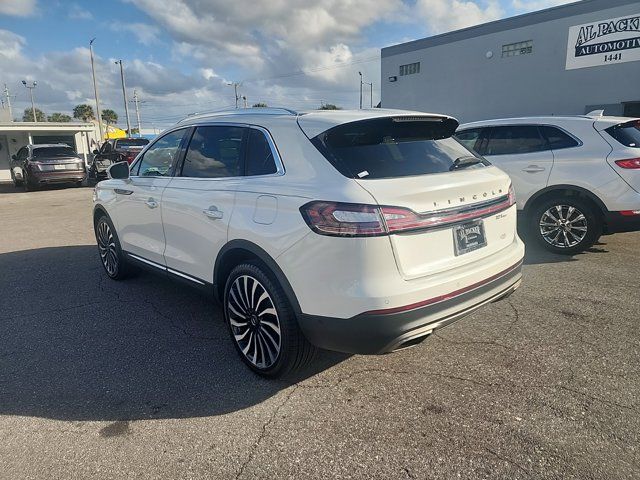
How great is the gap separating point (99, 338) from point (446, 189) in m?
3.09

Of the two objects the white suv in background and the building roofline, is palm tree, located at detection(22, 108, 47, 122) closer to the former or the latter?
the building roofline

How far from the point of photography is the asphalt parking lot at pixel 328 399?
2.34 metres

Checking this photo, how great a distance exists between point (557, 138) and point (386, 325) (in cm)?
471

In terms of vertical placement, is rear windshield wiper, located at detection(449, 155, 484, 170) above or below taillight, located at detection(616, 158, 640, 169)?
above

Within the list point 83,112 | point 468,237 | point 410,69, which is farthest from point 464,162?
point 83,112

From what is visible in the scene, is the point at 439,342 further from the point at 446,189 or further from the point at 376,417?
the point at 446,189

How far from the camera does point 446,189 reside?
2717 mm

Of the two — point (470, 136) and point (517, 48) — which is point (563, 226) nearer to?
point (470, 136)

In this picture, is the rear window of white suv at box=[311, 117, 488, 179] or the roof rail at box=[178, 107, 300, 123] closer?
the rear window of white suv at box=[311, 117, 488, 179]

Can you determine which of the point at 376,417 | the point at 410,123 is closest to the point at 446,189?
the point at 410,123

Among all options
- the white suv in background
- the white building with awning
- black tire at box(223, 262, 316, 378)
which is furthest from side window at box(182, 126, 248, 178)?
the white building with awning

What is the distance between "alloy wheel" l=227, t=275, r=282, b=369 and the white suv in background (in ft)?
14.5

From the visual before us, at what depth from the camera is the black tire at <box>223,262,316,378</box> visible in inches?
111

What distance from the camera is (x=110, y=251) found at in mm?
5449
